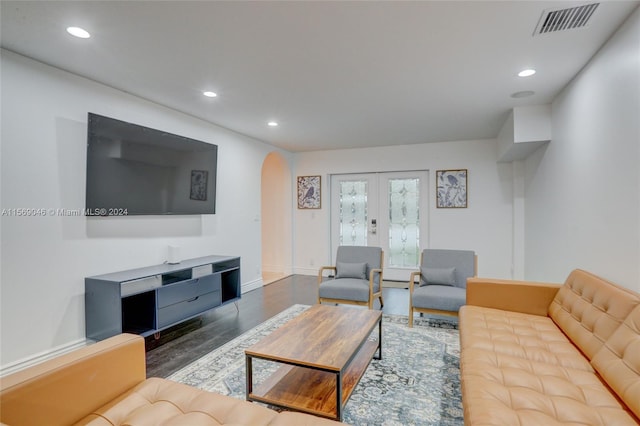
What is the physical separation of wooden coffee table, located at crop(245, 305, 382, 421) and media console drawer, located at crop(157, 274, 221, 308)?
4.59ft

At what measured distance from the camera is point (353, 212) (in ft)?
21.2

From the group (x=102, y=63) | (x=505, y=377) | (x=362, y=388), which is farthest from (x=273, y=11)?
(x=362, y=388)

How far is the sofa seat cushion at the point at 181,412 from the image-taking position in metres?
1.32

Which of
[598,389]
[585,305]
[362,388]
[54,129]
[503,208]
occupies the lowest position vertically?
[362,388]

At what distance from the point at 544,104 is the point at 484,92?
37.0 inches

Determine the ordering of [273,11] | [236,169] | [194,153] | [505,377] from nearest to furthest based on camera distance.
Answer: [505,377] < [273,11] < [194,153] < [236,169]

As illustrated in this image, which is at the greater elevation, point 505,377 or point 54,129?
point 54,129

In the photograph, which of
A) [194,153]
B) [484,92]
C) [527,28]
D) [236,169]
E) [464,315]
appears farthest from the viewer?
[236,169]

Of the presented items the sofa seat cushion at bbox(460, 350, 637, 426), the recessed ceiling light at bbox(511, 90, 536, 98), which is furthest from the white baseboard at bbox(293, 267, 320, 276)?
the sofa seat cushion at bbox(460, 350, 637, 426)

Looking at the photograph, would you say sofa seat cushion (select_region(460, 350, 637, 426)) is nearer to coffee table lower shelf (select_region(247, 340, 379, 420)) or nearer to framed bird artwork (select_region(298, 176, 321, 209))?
coffee table lower shelf (select_region(247, 340, 379, 420))

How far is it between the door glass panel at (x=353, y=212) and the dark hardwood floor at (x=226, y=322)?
1335 mm

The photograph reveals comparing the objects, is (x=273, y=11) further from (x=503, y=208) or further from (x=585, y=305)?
(x=503, y=208)

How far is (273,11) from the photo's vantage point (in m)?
1.98

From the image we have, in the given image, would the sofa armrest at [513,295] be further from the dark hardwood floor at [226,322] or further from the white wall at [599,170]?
the dark hardwood floor at [226,322]
